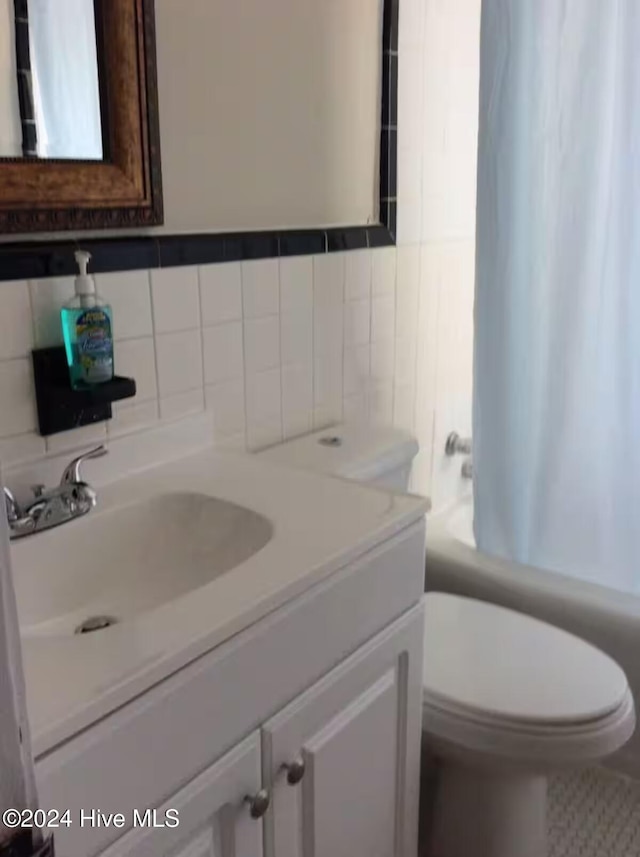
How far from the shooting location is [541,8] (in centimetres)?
158

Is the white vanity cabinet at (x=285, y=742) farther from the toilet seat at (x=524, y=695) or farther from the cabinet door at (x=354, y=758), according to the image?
the toilet seat at (x=524, y=695)

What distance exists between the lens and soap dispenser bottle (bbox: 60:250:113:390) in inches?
44.4

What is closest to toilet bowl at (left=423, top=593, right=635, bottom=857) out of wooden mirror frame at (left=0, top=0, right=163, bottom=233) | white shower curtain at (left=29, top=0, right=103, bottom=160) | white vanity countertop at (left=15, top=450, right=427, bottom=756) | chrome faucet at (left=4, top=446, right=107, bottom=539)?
white vanity countertop at (left=15, top=450, right=427, bottom=756)

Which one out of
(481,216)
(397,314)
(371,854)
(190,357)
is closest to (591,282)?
(481,216)

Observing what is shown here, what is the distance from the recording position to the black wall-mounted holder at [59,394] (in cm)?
114

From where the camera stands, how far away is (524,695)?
1338 mm

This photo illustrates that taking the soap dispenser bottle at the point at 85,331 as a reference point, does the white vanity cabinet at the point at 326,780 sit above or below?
below

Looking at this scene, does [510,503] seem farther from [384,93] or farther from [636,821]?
[384,93]

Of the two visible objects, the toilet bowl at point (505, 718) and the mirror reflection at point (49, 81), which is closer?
the mirror reflection at point (49, 81)

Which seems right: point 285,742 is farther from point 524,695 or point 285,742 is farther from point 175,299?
point 175,299

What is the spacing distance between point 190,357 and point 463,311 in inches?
37.3

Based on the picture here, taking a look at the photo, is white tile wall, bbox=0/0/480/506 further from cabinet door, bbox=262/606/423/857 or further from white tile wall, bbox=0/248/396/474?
cabinet door, bbox=262/606/423/857

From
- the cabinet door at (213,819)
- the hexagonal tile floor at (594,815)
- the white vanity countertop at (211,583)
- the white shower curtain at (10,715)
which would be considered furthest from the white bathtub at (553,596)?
the white shower curtain at (10,715)

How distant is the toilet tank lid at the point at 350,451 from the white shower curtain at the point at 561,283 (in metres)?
0.28
